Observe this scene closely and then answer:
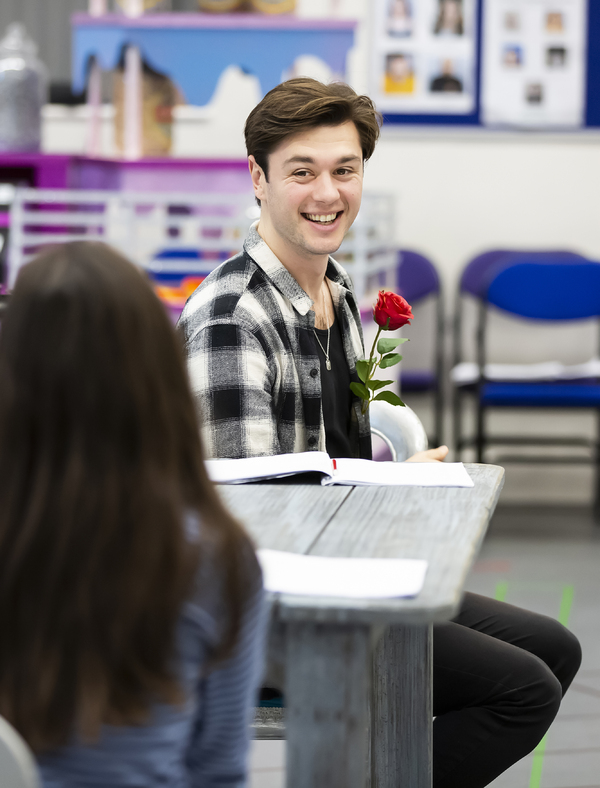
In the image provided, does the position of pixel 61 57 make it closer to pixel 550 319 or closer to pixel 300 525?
pixel 550 319

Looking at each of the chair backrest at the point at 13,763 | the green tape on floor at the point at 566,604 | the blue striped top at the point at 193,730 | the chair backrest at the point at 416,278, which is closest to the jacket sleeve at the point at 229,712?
the blue striped top at the point at 193,730

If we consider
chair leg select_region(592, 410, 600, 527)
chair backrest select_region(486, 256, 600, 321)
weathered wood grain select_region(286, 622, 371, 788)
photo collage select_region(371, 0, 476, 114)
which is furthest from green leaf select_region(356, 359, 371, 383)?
photo collage select_region(371, 0, 476, 114)

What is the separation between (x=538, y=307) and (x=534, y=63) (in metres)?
1.25

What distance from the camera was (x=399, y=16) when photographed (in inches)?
184

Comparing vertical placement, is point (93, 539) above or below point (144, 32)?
below

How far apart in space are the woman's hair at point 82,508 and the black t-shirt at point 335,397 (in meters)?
0.91

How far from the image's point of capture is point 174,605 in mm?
721

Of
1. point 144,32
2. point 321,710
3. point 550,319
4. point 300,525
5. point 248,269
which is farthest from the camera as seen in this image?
point 550,319

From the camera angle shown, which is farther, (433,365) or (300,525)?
(433,365)

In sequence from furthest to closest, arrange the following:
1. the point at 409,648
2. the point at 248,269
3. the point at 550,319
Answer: the point at 550,319
the point at 248,269
the point at 409,648

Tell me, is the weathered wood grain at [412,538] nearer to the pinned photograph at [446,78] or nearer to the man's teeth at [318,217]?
the man's teeth at [318,217]

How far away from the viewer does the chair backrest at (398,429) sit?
1.68m

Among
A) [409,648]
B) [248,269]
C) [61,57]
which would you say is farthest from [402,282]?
[409,648]

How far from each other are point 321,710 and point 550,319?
11.3ft
